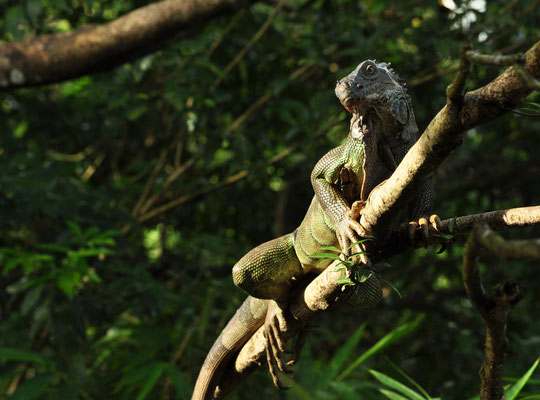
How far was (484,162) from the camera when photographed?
6527 mm

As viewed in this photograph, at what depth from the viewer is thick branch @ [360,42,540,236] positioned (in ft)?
5.05

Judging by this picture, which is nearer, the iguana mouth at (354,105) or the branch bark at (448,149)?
the branch bark at (448,149)

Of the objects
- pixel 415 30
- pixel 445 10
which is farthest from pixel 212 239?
pixel 445 10

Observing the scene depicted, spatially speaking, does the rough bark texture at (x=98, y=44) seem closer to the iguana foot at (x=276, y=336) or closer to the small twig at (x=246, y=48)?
the small twig at (x=246, y=48)

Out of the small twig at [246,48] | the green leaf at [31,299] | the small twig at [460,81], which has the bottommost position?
the green leaf at [31,299]

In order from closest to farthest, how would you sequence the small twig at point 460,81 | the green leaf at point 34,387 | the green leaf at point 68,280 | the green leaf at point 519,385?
the small twig at point 460,81, the green leaf at point 519,385, the green leaf at point 68,280, the green leaf at point 34,387

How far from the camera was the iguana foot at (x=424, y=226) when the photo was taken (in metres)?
2.19

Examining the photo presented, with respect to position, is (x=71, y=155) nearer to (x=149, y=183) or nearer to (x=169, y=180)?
(x=149, y=183)

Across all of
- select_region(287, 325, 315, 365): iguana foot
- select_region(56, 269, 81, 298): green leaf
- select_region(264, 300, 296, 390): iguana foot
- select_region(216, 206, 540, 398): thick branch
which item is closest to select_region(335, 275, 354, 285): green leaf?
select_region(216, 206, 540, 398): thick branch

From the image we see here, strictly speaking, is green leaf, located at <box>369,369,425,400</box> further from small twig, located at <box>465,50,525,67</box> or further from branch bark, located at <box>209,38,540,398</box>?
small twig, located at <box>465,50,525,67</box>

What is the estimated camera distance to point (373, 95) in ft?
7.59

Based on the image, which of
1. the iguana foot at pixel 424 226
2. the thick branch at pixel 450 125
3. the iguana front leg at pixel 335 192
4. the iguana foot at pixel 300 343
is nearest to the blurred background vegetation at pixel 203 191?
the iguana foot at pixel 300 343

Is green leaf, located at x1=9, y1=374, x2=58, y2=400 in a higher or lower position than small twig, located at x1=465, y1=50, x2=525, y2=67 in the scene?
lower

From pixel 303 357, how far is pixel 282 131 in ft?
7.94
